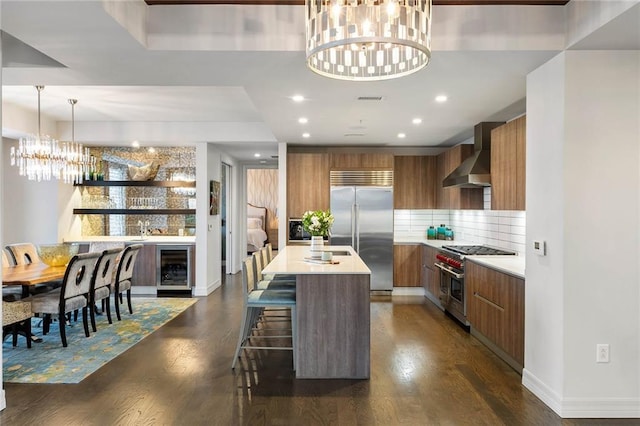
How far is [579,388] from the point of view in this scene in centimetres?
279

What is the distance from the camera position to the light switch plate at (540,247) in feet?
9.80

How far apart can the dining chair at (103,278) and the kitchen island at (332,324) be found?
2415mm

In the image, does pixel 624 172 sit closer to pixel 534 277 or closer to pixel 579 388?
pixel 534 277

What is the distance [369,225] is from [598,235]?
3.96 m

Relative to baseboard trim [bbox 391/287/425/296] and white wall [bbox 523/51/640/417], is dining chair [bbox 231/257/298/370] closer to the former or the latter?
white wall [bbox 523/51/640/417]

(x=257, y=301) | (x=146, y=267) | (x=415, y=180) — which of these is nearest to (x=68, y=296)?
(x=257, y=301)

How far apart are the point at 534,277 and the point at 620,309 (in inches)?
21.5

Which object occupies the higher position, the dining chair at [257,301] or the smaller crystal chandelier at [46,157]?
the smaller crystal chandelier at [46,157]

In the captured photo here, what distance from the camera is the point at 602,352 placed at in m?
2.79

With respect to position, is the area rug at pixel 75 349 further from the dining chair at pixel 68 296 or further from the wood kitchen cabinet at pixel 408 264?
the wood kitchen cabinet at pixel 408 264

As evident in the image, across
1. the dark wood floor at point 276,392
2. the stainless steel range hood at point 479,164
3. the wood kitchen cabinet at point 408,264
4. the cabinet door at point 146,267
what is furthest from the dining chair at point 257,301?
the cabinet door at point 146,267

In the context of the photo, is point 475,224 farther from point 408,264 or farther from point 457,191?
point 408,264

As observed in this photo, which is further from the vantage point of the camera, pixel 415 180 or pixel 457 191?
pixel 415 180

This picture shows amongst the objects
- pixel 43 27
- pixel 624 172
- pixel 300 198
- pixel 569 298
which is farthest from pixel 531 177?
pixel 300 198
